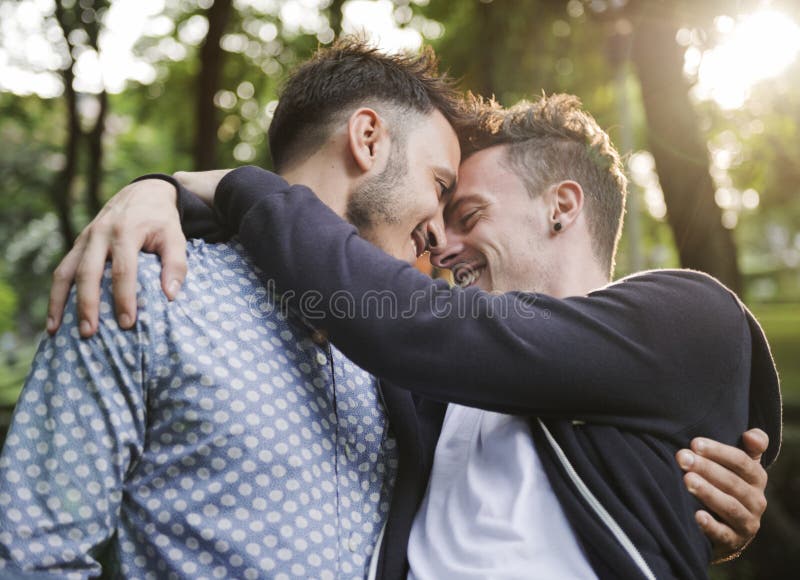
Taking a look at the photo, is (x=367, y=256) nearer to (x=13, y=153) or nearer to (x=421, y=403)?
(x=421, y=403)

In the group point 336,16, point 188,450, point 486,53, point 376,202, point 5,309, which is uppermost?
point 336,16

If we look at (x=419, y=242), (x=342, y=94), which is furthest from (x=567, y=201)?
(x=342, y=94)

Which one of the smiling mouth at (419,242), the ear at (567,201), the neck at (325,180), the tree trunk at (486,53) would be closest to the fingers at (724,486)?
the ear at (567,201)

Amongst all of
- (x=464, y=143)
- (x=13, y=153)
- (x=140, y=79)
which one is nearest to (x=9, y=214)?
(x=13, y=153)

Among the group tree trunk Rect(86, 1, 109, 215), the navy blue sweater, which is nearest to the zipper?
the navy blue sweater

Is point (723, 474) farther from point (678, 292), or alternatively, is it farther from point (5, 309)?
point (5, 309)

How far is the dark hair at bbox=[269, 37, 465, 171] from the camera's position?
2.72 metres

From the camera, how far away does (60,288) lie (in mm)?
1874

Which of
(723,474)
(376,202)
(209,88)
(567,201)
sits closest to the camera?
(723,474)

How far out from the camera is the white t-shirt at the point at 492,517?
1.96m

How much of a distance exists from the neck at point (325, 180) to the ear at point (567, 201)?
812 millimetres

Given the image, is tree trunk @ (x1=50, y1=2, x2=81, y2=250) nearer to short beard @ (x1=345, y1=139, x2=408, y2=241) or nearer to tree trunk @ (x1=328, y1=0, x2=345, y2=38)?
tree trunk @ (x1=328, y1=0, x2=345, y2=38)

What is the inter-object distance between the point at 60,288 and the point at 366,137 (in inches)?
44.7

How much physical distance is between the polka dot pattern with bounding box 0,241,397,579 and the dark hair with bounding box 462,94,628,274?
128 centimetres
